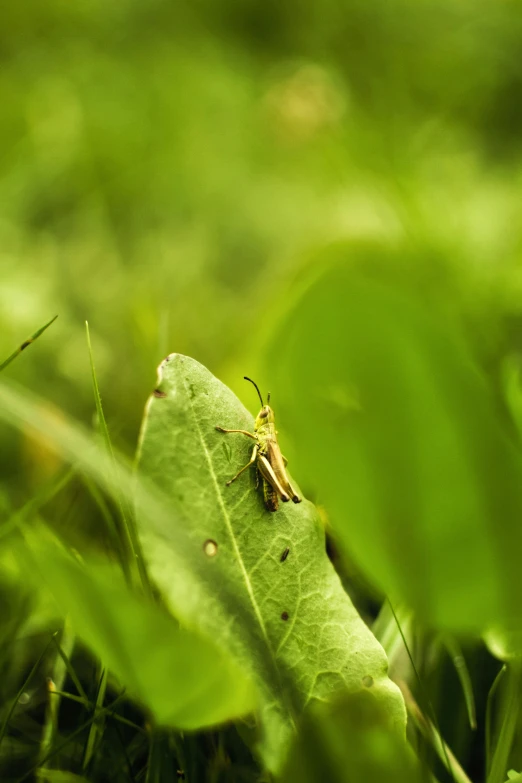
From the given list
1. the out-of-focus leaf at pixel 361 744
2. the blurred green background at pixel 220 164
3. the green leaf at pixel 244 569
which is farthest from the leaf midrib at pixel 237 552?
the blurred green background at pixel 220 164

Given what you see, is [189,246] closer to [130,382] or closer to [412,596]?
[130,382]

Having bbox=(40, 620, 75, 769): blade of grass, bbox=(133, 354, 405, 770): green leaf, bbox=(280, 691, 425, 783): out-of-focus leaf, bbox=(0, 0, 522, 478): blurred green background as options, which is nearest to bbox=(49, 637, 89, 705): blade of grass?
bbox=(40, 620, 75, 769): blade of grass

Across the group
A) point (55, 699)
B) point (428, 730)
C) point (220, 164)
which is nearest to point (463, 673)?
point (428, 730)

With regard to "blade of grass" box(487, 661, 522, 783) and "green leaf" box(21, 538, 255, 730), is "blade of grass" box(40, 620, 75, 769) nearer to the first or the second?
"green leaf" box(21, 538, 255, 730)

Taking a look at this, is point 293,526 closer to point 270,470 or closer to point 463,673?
point 270,470

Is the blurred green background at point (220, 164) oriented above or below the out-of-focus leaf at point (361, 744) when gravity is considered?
above

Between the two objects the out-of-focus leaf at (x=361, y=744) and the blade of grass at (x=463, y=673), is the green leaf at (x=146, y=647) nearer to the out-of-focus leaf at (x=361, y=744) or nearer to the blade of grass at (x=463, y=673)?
the out-of-focus leaf at (x=361, y=744)
